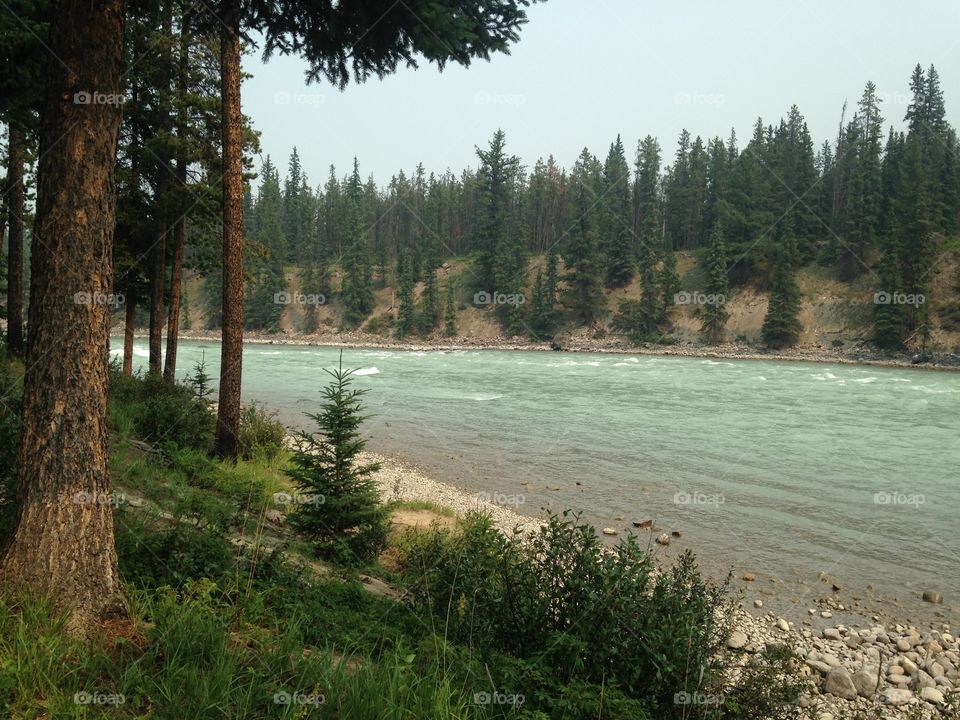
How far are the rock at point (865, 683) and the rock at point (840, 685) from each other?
6 cm

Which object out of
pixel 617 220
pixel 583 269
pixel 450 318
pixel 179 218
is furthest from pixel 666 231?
pixel 179 218

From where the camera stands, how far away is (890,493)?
13.8 m

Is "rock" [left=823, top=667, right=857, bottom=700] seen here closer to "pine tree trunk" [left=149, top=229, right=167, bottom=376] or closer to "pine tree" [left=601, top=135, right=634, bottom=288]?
"pine tree trunk" [left=149, top=229, right=167, bottom=376]

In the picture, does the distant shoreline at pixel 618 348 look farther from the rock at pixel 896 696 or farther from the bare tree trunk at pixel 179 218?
the rock at pixel 896 696

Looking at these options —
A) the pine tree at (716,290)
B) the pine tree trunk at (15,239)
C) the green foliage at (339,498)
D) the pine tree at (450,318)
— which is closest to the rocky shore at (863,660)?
the green foliage at (339,498)

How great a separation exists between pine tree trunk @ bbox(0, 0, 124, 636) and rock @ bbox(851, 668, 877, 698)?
6.91 meters

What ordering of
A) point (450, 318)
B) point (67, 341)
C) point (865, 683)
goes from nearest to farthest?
point (67, 341), point (865, 683), point (450, 318)

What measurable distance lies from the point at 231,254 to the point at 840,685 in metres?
11.1

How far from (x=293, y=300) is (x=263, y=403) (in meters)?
76.4

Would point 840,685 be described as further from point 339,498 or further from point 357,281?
point 357,281

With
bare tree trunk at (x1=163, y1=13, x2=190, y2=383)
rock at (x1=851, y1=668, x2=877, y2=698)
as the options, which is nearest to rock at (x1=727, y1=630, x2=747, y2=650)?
rock at (x1=851, y1=668, x2=877, y2=698)

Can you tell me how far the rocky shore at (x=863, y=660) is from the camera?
5926mm

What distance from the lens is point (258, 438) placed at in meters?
13.1

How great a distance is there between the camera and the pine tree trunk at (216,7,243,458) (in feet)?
36.3
